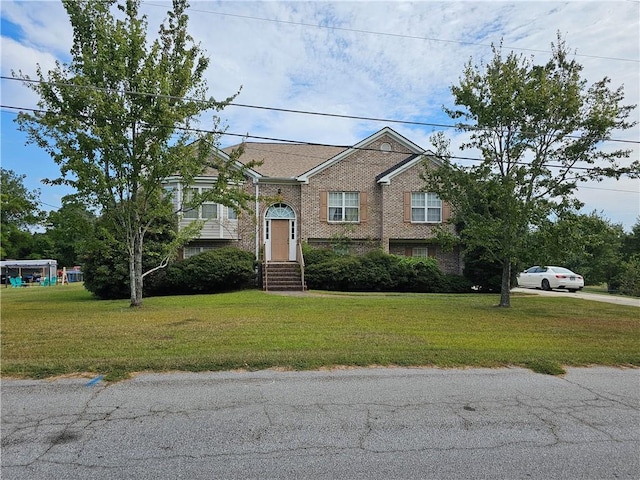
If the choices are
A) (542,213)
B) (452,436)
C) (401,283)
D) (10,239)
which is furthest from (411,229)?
(452,436)

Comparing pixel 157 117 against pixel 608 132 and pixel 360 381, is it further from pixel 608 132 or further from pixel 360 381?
pixel 608 132

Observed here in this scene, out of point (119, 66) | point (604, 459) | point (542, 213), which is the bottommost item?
point (604, 459)

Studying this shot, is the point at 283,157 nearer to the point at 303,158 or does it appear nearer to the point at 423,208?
the point at 303,158

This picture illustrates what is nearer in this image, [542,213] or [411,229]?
[542,213]

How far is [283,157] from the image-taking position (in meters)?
24.6

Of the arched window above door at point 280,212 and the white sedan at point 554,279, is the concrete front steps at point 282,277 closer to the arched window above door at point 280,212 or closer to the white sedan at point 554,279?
the arched window above door at point 280,212

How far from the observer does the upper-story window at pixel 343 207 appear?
72.4 feet

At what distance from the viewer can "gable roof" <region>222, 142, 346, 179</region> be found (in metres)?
22.9

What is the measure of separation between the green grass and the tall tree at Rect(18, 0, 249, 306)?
3.65 m

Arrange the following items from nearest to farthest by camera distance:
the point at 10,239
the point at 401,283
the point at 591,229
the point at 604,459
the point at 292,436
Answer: the point at 604,459, the point at 292,436, the point at 10,239, the point at 591,229, the point at 401,283

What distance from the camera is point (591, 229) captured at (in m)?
11.4

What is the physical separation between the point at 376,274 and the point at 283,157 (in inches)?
363

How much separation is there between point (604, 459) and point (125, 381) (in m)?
4.98

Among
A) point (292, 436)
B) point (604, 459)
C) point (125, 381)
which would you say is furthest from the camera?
point (125, 381)
